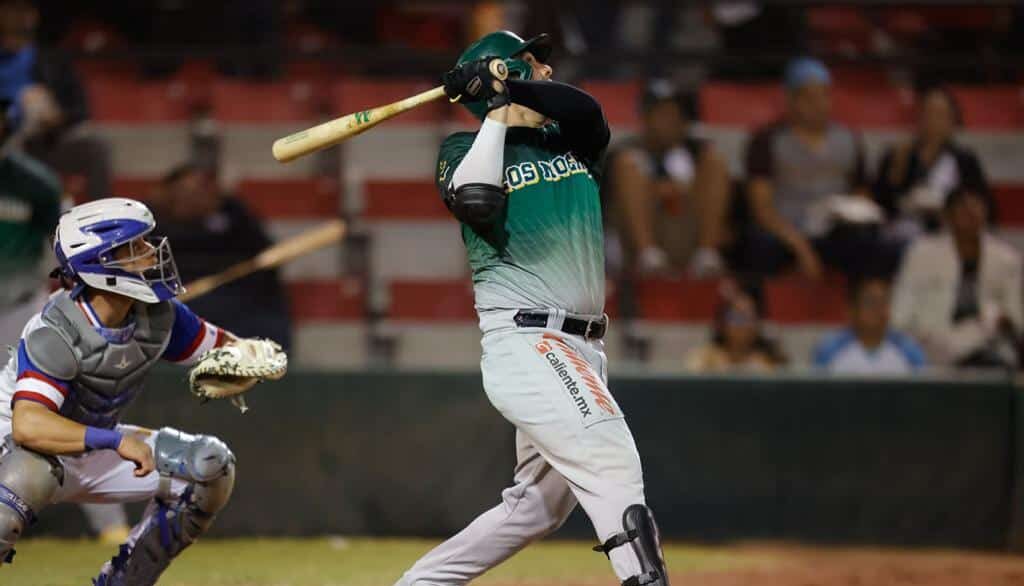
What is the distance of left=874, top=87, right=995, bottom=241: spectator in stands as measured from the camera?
28.4 ft

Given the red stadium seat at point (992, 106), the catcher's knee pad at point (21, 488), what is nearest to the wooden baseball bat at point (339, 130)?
the catcher's knee pad at point (21, 488)

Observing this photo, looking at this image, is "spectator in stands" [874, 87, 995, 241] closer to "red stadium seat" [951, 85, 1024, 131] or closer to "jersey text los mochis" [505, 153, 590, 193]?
"red stadium seat" [951, 85, 1024, 131]

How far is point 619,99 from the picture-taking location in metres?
9.30

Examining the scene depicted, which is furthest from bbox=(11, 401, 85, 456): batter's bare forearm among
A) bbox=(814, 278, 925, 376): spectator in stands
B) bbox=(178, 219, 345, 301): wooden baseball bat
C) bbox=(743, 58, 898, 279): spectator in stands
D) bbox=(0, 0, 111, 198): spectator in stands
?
bbox=(743, 58, 898, 279): spectator in stands

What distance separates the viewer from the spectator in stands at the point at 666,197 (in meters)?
8.42

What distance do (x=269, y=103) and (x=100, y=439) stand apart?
536cm

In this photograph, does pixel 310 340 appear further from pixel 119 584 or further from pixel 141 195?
pixel 119 584

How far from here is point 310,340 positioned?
837cm

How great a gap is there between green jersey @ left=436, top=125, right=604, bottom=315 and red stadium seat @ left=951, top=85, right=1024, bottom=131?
5929mm

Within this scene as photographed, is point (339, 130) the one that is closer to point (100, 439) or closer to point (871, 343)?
point (100, 439)

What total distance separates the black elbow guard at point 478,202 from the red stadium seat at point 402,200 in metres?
4.90

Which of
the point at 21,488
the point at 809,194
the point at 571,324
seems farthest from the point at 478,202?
the point at 809,194

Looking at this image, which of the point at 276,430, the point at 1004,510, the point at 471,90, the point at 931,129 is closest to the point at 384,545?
the point at 276,430

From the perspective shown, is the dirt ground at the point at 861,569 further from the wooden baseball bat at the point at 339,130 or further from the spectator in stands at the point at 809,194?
the wooden baseball bat at the point at 339,130
